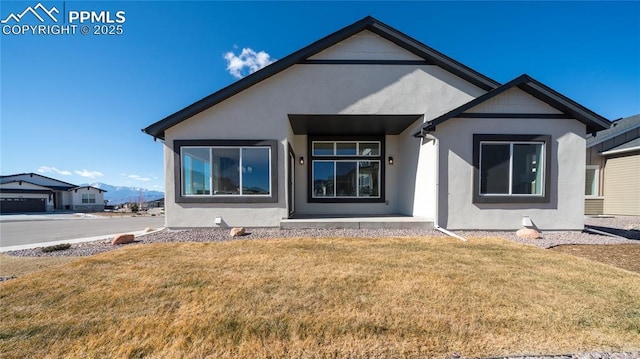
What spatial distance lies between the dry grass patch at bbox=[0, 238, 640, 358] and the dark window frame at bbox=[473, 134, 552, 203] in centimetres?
288

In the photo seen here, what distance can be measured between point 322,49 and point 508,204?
7630mm

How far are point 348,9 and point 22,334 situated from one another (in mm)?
11387

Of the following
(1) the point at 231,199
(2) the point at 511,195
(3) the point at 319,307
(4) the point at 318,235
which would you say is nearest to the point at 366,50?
(4) the point at 318,235

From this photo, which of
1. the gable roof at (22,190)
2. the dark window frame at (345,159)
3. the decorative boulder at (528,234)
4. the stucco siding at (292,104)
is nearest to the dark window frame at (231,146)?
the stucco siding at (292,104)

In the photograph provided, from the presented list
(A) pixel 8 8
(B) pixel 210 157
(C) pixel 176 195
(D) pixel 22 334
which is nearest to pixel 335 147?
(B) pixel 210 157

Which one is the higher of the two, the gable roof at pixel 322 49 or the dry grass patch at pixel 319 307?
the gable roof at pixel 322 49

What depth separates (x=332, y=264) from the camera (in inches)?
184

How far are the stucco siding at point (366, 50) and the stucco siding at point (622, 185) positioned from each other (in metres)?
12.3

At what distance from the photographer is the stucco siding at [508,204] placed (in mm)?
7695

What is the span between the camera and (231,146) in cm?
812

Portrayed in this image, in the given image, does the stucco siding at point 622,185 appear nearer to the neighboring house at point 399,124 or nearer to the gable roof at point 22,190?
the neighboring house at point 399,124

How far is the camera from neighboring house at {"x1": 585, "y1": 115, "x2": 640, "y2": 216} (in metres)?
11.8

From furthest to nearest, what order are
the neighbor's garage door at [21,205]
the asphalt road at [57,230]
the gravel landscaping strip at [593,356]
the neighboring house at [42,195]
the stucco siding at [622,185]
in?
1. the neighboring house at [42,195]
2. the neighbor's garage door at [21,205]
3. the stucco siding at [622,185]
4. the asphalt road at [57,230]
5. the gravel landscaping strip at [593,356]

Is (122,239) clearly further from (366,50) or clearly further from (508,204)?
(508,204)
